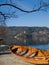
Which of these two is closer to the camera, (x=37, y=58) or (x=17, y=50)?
(x=37, y=58)

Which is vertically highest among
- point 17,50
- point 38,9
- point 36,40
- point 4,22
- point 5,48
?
point 38,9

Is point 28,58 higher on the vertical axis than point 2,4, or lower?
lower

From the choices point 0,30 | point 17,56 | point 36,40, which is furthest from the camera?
point 36,40

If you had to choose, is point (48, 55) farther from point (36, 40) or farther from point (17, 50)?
point (36, 40)

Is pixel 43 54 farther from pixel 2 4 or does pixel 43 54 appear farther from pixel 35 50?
pixel 2 4

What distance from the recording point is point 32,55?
704 centimetres

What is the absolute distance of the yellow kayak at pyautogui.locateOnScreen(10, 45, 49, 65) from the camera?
6279 millimetres

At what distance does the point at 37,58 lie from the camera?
654 centimetres

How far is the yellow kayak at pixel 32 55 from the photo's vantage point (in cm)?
628

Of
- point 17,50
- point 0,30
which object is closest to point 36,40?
point 0,30

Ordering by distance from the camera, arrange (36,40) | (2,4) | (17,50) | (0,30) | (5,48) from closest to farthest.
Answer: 1. (2,4)
2. (17,50)
3. (5,48)
4. (0,30)
5. (36,40)

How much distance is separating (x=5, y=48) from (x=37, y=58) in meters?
4.61

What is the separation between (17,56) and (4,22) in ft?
3.87

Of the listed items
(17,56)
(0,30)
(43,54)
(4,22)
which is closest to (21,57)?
(17,56)
